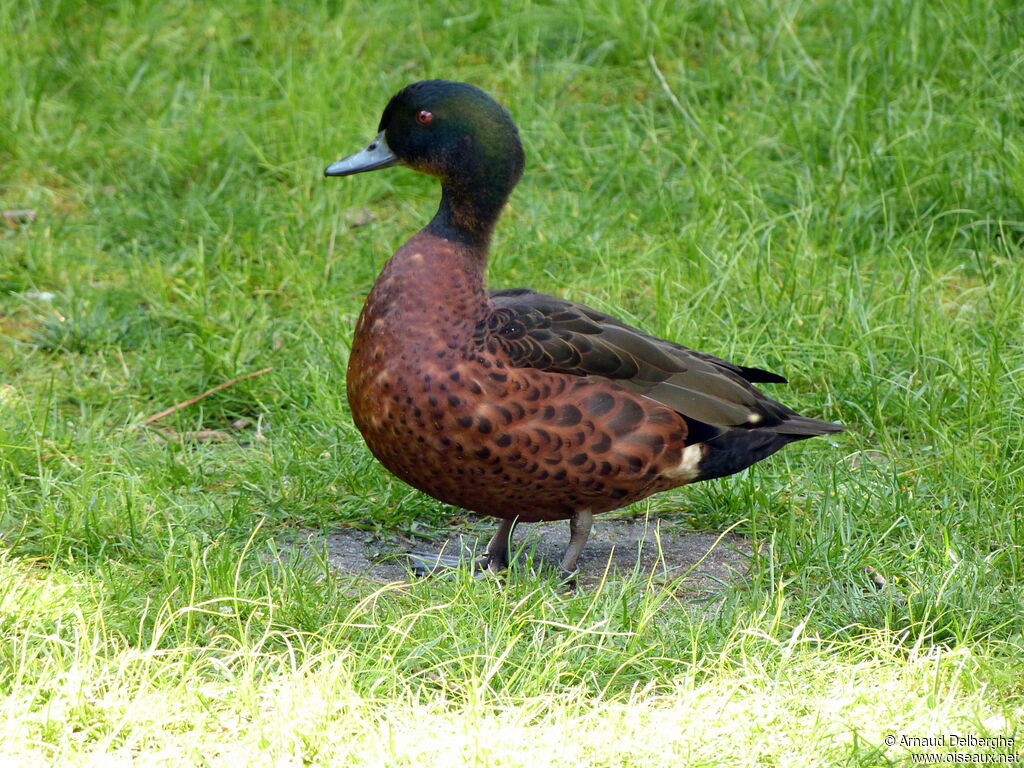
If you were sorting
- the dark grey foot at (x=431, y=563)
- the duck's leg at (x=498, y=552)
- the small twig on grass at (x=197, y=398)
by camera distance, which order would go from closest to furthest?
1. the dark grey foot at (x=431, y=563)
2. the duck's leg at (x=498, y=552)
3. the small twig on grass at (x=197, y=398)

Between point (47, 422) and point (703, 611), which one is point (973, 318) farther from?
point (47, 422)

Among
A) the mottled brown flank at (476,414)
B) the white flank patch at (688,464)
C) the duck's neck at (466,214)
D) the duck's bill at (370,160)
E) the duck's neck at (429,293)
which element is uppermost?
the duck's bill at (370,160)

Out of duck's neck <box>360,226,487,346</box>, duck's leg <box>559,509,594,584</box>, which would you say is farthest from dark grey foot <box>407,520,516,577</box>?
duck's neck <box>360,226,487,346</box>

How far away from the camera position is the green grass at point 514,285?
108 inches

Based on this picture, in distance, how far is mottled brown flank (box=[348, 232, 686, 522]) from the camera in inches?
131

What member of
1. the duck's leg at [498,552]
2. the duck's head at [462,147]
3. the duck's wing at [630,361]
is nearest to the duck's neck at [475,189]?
the duck's head at [462,147]

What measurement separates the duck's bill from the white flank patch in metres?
1.12

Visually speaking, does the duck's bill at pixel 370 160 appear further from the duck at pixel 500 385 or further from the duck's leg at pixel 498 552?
the duck's leg at pixel 498 552

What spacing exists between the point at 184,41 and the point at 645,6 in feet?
7.12

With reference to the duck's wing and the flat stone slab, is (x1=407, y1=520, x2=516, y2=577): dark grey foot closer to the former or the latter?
the flat stone slab

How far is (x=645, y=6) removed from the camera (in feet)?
20.6

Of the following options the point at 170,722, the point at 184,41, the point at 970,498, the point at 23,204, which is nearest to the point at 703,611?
the point at 970,498

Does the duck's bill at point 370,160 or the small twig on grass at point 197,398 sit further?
the small twig on grass at point 197,398

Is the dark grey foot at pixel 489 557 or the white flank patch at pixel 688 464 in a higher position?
the white flank patch at pixel 688 464
